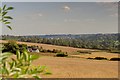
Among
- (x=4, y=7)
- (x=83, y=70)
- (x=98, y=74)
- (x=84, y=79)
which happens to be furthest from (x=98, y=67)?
(x=4, y=7)

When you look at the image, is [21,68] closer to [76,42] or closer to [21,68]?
[21,68]

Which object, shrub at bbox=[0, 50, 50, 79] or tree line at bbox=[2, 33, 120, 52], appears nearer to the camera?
shrub at bbox=[0, 50, 50, 79]

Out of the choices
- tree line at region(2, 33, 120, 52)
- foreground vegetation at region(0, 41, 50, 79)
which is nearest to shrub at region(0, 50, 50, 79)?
foreground vegetation at region(0, 41, 50, 79)

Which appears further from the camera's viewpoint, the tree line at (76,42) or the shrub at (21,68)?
the tree line at (76,42)

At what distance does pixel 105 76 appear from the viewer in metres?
24.0

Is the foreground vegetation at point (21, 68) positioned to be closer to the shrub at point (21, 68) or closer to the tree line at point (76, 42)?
the shrub at point (21, 68)

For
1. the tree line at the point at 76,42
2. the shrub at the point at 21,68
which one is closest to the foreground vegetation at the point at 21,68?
the shrub at the point at 21,68

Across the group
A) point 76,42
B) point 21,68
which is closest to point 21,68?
point 21,68

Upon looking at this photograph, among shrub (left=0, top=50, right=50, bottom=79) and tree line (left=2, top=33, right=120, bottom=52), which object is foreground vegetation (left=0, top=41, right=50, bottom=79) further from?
tree line (left=2, top=33, right=120, bottom=52)

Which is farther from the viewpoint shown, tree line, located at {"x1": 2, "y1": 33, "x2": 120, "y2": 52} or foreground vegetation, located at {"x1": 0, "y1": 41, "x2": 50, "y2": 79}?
tree line, located at {"x1": 2, "y1": 33, "x2": 120, "y2": 52}

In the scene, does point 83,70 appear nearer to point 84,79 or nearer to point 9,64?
point 84,79

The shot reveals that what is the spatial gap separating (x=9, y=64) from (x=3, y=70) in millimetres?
62

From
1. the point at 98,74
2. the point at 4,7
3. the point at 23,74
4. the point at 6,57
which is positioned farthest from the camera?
the point at 98,74

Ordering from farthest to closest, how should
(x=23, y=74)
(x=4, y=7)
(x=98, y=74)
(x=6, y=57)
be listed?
(x=98, y=74), (x=4, y=7), (x=6, y=57), (x=23, y=74)
